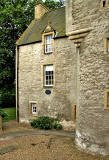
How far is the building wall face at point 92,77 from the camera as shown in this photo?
26.8ft

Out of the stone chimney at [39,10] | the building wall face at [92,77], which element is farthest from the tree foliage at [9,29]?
the building wall face at [92,77]

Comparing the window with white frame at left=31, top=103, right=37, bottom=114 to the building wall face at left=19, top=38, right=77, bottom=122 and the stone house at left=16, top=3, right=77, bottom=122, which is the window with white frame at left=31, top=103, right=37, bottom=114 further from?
the building wall face at left=19, top=38, right=77, bottom=122

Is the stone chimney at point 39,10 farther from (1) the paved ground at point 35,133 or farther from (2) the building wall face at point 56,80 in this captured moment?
(1) the paved ground at point 35,133

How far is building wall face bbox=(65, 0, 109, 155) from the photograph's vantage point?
816 centimetres

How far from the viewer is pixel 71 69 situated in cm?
1295

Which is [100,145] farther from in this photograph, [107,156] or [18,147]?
[18,147]

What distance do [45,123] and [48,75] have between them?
4.52m

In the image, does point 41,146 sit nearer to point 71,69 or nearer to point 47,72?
point 71,69

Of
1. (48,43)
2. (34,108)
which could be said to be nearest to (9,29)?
(48,43)

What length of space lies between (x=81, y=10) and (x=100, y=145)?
26.4 feet

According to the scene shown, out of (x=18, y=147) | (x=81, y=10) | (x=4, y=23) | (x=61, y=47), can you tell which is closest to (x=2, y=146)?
(x=18, y=147)

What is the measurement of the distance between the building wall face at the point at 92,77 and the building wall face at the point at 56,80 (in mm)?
3555

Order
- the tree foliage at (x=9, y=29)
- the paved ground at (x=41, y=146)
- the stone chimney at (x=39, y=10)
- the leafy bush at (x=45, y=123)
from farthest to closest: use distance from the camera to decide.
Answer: the tree foliage at (x=9, y=29) < the stone chimney at (x=39, y=10) < the leafy bush at (x=45, y=123) < the paved ground at (x=41, y=146)

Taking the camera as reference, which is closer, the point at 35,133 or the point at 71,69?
the point at 35,133
